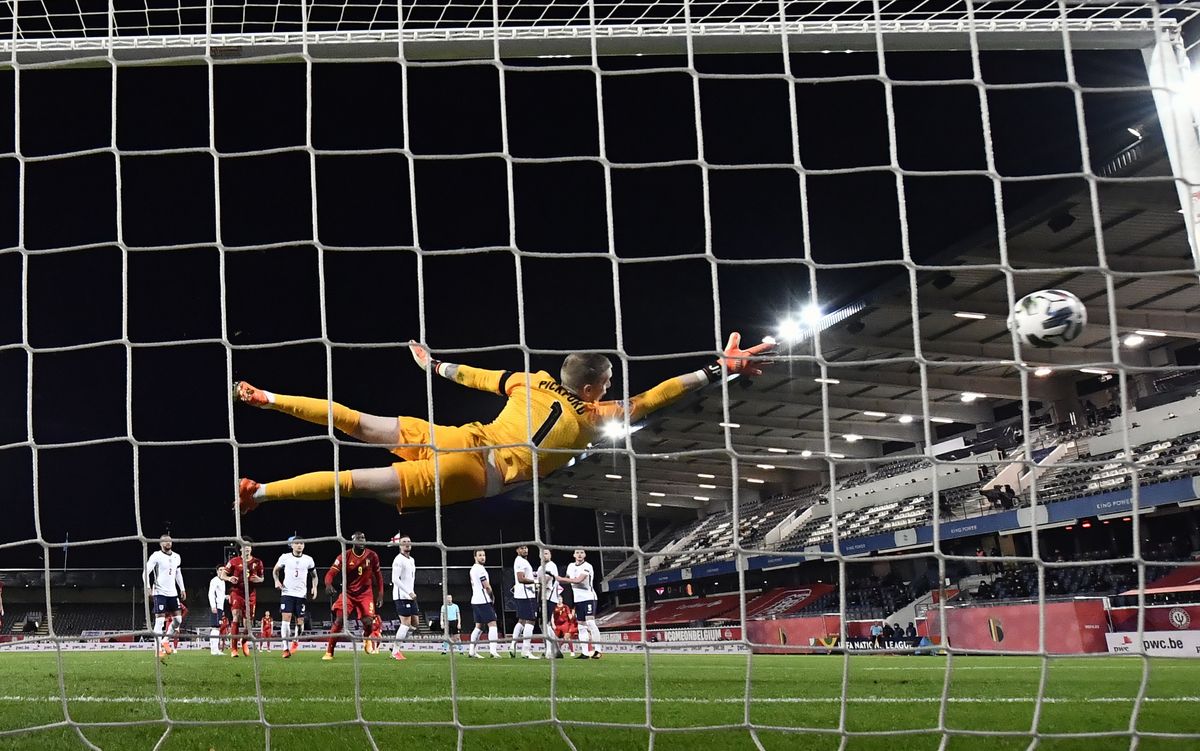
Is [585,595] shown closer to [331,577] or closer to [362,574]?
[362,574]

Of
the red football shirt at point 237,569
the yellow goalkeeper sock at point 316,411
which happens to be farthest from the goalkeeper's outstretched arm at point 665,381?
the red football shirt at point 237,569

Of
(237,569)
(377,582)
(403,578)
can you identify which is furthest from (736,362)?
(237,569)

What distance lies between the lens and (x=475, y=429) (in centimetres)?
419

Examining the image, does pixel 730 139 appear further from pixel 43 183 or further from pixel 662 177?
pixel 43 183

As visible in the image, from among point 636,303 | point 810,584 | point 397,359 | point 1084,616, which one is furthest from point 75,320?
point 1084,616

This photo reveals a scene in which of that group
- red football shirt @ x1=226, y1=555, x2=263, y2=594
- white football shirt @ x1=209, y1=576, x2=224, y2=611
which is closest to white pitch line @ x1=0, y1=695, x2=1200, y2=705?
red football shirt @ x1=226, y1=555, x2=263, y2=594

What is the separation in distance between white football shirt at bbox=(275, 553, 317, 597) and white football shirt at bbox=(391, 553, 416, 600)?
96 cm

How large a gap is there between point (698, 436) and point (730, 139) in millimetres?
7727

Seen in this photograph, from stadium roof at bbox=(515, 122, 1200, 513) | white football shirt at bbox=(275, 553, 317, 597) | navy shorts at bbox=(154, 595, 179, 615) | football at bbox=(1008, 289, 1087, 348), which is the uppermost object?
stadium roof at bbox=(515, 122, 1200, 513)

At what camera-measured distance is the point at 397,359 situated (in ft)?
70.9

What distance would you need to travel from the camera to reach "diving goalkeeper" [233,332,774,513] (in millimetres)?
3764

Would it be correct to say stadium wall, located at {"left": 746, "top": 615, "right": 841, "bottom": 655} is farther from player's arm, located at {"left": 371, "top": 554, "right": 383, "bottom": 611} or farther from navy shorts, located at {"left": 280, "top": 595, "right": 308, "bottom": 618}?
navy shorts, located at {"left": 280, "top": 595, "right": 308, "bottom": 618}

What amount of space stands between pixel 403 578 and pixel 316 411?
7.73m

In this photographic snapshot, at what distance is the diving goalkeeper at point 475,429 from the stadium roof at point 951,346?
4.36 metres
